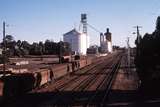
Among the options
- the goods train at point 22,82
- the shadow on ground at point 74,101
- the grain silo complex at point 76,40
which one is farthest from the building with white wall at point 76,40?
the shadow on ground at point 74,101

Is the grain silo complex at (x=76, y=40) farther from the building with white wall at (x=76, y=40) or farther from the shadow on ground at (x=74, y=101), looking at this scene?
the shadow on ground at (x=74, y=101)

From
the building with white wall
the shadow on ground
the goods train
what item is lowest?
the shadow on ground

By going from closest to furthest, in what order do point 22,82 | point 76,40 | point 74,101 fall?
point 74,101, point 22,82, point 76,40

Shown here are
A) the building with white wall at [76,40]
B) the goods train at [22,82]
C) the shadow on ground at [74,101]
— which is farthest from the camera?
the building with white wall at [76,40]

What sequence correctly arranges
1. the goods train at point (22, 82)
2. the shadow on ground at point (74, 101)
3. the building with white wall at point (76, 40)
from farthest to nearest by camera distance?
the building with white wall at point (76, 40), the goods train at point (22, 82), the shadow on ground at point (74, 101)

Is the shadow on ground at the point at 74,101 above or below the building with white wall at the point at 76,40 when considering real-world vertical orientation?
below

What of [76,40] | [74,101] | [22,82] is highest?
[76,40]

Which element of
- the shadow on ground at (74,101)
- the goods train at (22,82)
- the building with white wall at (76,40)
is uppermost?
the building with white wall at (76,40)

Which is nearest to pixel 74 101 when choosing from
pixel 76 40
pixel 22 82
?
pixel 22 82

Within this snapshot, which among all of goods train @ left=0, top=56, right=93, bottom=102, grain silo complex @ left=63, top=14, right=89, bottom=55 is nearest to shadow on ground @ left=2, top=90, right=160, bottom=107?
goods train @ left=0, top=56, right=93, bottom=102

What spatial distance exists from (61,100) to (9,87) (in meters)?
5.58

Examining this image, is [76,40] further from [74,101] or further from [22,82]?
[74,101]

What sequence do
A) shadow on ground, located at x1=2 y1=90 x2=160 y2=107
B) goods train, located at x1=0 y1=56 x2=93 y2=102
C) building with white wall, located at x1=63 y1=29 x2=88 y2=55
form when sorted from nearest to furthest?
shadow on ground, located at x1=2 y1=90 x2=160 y2=107 < goods train, located at x1=0 y1=56 x2=93 y2=102 < building with white wall, located at x1=63 y1=29 x2=88 y2=55

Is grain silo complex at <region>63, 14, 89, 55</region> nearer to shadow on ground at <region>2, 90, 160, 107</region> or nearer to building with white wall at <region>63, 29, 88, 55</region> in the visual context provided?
building with white wall at <region>63, 29, 88, 55</region>
